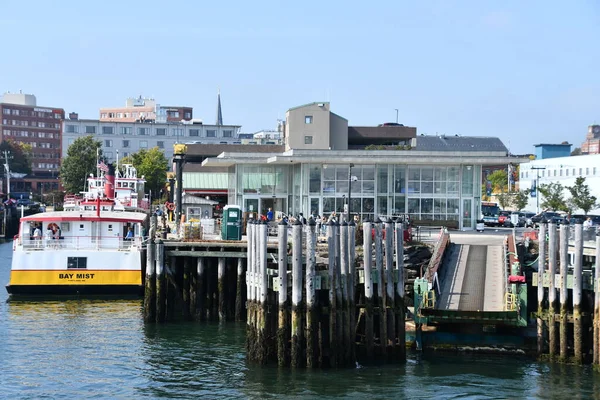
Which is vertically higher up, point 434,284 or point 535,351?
point 434,284

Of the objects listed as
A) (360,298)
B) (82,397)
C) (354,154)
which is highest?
(354,154)

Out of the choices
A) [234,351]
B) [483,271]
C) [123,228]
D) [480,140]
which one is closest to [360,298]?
[234,351]

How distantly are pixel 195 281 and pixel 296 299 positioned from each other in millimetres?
13292

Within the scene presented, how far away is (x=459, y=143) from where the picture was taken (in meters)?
108

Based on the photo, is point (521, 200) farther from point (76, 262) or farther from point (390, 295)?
point (390, 295)

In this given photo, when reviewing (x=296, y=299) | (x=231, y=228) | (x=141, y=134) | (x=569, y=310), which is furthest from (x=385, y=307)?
(x=141, y=134)

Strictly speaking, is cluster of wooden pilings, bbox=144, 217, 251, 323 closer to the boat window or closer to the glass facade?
the boat window

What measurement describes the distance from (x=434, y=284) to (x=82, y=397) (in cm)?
1367

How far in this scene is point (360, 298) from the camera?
3030cm

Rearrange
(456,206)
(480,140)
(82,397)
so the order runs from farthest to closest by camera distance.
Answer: (480,140), (456,206), (82,397)

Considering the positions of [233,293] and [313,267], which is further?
[233,293]

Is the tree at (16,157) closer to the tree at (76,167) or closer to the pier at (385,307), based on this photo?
the tree at (76,167)

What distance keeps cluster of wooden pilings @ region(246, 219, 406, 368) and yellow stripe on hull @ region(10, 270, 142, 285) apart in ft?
51.5

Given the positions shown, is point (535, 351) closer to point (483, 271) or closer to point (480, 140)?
point (483, 271)
